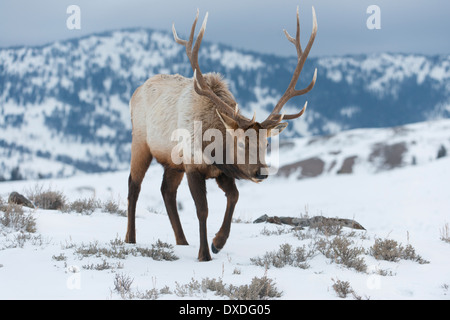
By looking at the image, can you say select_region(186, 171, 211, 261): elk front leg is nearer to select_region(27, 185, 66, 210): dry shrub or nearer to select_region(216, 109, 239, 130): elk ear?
select_region(216, 109, 239, 130): elk ear

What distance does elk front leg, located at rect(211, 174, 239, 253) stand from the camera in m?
6.28

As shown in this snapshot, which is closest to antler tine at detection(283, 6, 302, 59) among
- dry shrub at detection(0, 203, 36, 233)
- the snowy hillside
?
dry shrub at detection(0, 203, 36, 233)

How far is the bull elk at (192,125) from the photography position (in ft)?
19.7

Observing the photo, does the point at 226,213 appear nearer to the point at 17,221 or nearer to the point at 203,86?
the point at 203,86

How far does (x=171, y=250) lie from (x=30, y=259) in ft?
6.02

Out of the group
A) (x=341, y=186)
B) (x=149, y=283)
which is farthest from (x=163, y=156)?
(x=341, y=186)

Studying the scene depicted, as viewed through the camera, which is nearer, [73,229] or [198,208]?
[198,208]

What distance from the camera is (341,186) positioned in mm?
39719

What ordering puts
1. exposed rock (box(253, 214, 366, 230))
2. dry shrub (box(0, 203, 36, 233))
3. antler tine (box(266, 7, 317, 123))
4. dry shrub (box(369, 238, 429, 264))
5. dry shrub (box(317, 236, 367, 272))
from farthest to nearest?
exposed rock (box(253, 214, 366, 230))
dry shrub (box(0, 203, 36, 233))
antler tine (box(266, 7, 317, 123))
dry shrub (box(369, 238, 429, 264))
dry shrub (box(317, 236, 367, 272))

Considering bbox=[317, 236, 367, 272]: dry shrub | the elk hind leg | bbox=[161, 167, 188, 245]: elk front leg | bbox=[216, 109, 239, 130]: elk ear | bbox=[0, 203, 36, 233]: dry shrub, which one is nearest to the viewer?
bbox=[317, 236, 367, 272]: dry shrub

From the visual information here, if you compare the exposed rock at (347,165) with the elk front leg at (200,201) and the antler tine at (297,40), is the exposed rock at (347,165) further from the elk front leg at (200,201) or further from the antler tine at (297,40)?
the elk front leg at (200,201)

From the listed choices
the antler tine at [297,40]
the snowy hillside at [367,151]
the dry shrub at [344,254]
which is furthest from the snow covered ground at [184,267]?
the snowy hillside at [367,151]

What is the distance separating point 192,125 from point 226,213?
124cm
